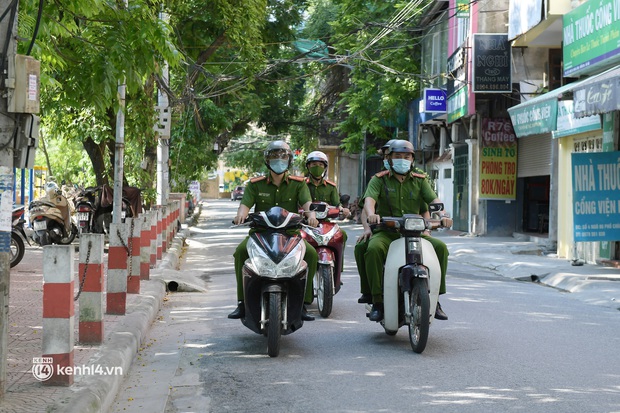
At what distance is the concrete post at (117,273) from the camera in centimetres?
920

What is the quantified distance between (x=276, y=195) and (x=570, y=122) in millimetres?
11456

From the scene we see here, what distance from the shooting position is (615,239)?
15492 millimetres

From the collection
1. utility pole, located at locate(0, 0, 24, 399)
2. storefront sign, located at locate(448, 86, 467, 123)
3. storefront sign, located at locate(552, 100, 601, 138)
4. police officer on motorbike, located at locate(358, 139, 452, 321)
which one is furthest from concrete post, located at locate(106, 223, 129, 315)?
storefront sign, located at locate(448, 86, 467, 123)

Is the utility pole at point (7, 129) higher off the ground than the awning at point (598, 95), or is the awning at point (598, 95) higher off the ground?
the awning at point (598, 95)

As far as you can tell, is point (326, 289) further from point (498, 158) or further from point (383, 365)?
point (498, 158)

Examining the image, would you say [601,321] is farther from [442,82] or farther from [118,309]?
[442,82]

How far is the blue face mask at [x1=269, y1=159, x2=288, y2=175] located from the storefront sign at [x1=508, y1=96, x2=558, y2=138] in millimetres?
10148

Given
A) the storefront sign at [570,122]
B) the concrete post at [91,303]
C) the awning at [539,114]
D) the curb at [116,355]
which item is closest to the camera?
the curb at [116,355]

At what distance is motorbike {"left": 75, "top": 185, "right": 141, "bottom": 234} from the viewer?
18078 millimetres

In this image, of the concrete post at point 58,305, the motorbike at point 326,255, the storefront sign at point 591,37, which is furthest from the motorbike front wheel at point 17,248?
the storefront sign at point 591,37

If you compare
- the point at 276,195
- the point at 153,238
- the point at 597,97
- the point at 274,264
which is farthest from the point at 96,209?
the point at 274,264

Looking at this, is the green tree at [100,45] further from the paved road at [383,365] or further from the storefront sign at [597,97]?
the storefront sign at [597,97]

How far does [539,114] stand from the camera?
18688 millimetres

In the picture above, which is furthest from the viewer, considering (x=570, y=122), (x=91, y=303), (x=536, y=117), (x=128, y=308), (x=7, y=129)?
(x=536, y=117)
